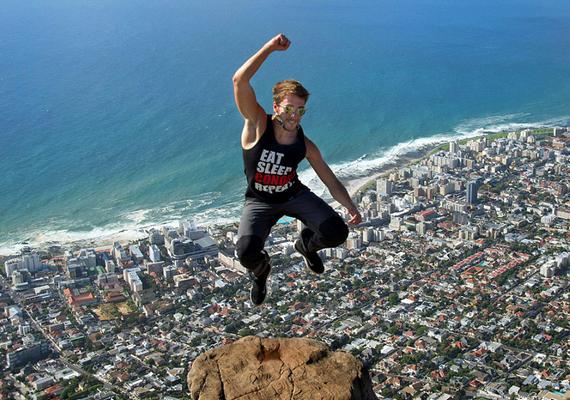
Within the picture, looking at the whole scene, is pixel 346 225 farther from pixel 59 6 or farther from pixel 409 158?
pixel 59 6

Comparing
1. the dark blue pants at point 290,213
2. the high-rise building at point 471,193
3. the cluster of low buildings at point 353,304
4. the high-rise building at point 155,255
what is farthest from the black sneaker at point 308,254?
the high-rise building at point 471,193

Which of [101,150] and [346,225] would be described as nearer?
[346,225]

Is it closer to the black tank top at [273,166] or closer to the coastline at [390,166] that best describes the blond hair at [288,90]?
the black tank top at [273,166]

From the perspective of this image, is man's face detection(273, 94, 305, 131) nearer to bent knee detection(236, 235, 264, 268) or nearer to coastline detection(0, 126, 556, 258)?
bent knee detection(236, 235, 264, 268)

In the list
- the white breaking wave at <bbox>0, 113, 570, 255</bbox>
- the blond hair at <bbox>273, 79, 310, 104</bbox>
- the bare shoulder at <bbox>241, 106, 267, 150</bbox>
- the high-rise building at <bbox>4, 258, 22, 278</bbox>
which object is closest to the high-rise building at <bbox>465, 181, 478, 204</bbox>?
the white breaking wave at <bbox>0, 113, 570, 255</bbox>

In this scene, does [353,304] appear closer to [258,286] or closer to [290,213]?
[258,286]

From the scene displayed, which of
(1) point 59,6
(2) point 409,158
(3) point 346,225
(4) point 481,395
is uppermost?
(1) point 59,6

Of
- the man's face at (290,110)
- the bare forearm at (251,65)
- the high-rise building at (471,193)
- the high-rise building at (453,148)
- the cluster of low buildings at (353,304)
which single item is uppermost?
the bare forearm at (251,65)

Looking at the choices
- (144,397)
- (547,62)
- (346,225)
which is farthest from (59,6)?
(346,225)
